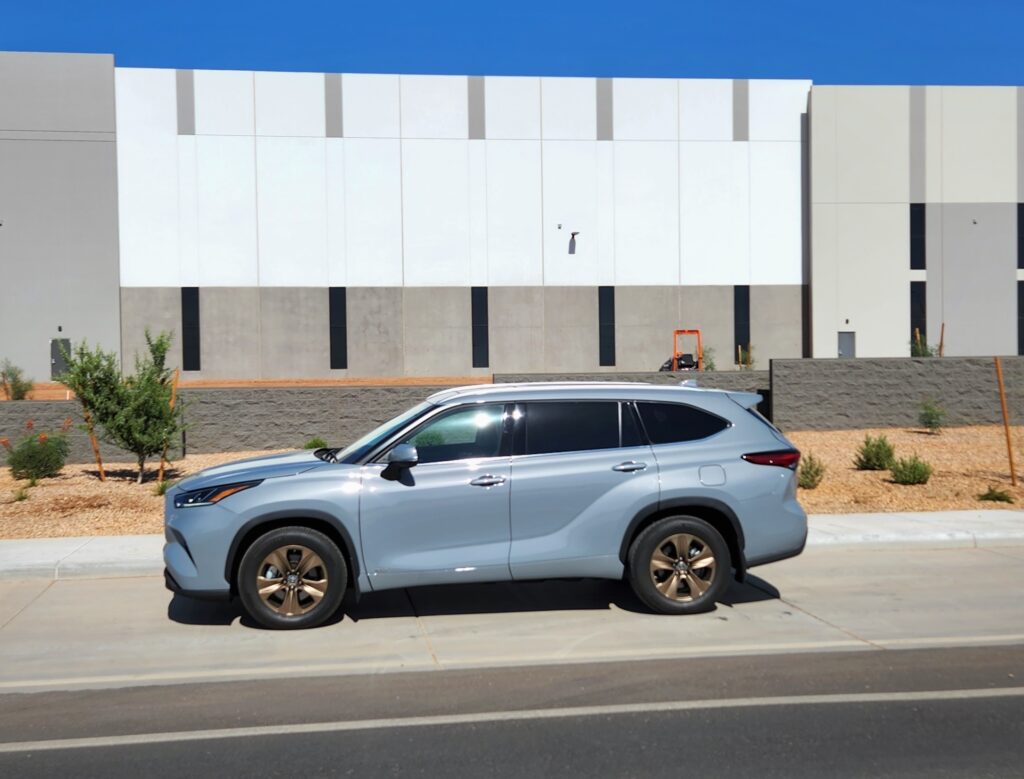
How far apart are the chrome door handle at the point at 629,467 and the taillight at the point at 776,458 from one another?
902 millimetres

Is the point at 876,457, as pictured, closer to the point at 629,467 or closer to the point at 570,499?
the point at 629,467

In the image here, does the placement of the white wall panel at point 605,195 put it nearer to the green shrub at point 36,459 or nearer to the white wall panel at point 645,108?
the white wall panel at point 645,108

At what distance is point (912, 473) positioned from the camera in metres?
15.3

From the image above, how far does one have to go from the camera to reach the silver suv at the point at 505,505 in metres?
7.80

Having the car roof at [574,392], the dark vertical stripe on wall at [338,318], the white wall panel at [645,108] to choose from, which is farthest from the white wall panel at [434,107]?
the car roof at [574,392]

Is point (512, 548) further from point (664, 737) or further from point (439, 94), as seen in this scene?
point (439, 94)

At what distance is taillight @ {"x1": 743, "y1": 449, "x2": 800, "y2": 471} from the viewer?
8336 millimetres

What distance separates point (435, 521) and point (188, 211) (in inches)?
1341

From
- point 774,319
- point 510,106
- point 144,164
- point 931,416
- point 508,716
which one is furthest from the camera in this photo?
point 774,319

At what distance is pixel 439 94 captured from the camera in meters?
39.7

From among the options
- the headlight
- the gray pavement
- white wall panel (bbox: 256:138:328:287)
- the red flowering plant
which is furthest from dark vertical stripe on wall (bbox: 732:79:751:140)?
the headlight

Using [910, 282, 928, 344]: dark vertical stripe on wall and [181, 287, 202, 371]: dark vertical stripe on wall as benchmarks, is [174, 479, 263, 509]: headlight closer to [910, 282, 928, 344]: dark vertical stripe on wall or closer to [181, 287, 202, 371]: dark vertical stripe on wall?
[181, 287, 202, 371]: dark vertical stripe on wall

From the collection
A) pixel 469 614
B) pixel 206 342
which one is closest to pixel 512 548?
pixel 469 614

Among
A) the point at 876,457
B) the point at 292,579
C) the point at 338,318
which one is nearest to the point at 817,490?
the point at 876,457
